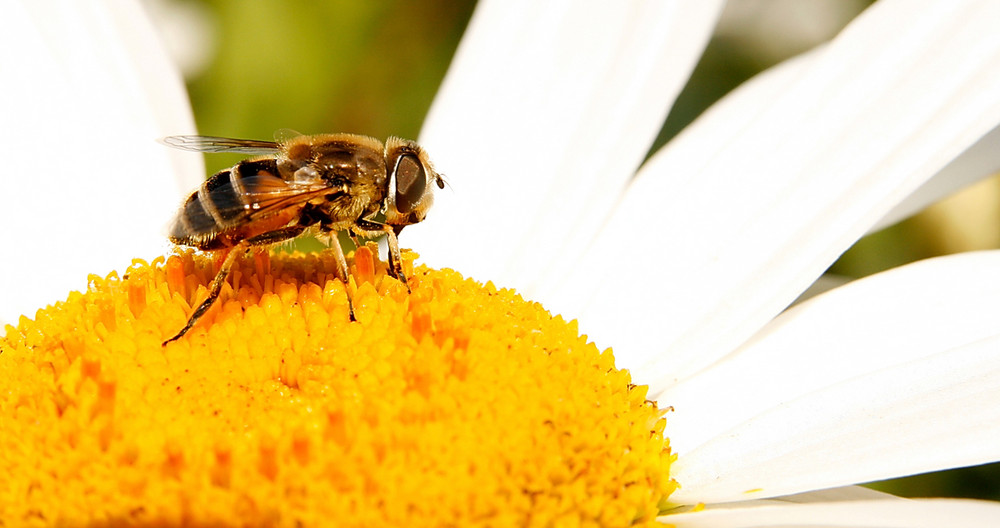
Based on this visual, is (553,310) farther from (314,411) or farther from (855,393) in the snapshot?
(314,411)

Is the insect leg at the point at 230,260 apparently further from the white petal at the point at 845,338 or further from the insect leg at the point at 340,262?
the white petal at the point at 845,338

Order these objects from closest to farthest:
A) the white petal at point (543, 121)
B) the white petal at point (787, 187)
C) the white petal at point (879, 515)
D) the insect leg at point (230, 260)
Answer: the white petal at point (879, 515)
the insect leg at point (230, 260)
the white petal at point (787, 187)
the white petal at point (543, 121)

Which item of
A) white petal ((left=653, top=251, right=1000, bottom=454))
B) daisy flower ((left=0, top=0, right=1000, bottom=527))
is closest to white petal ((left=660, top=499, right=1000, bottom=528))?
daisy flower ((left=0, top=0, right=1000, bottom=527))

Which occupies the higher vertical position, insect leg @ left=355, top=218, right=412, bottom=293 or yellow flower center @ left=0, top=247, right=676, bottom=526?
insect leg @ left=355, top=218, right=412, bottom=293

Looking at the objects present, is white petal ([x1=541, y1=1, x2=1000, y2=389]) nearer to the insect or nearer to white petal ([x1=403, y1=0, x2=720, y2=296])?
white petal ([x1=403, y1=0, x2=720, y2=296])

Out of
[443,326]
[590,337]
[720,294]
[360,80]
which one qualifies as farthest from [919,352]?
[360,80]

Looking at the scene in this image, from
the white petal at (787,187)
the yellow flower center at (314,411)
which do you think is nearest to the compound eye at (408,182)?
the yellow flower center at (314,411)
